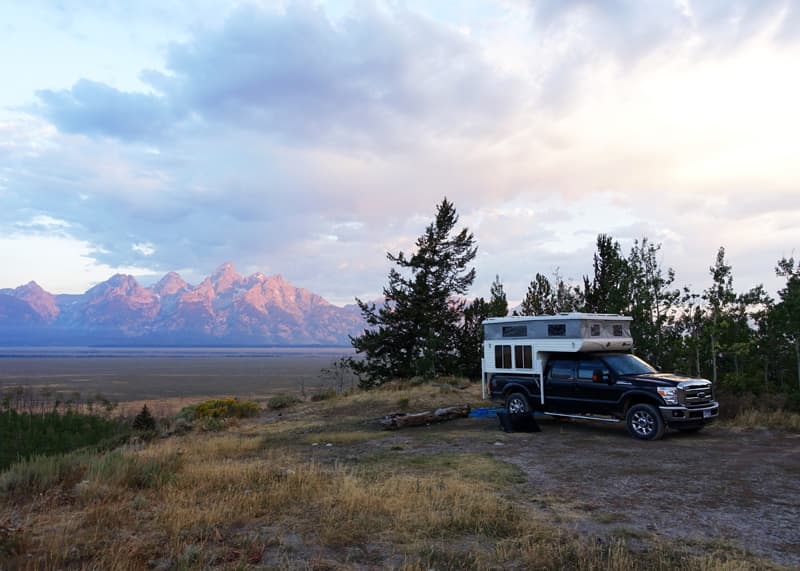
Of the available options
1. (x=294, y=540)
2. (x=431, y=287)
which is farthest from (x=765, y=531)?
(x=431, y=287)

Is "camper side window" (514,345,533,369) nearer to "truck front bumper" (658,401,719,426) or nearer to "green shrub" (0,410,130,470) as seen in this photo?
"truck front bumper" (658,401,719,426)

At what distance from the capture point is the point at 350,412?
22188 millimetres

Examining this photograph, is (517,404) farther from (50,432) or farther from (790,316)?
(50,432)

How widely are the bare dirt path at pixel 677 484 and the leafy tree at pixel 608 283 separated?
6937mm

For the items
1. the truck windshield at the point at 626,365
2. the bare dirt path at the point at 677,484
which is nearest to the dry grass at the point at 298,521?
the bare dirt path at the point at 677,484

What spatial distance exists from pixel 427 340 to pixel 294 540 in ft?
80.1

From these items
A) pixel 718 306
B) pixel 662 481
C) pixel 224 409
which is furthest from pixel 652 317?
pixel 224 409

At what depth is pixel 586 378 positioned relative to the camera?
15.0 meters

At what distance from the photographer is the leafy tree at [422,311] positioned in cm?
3234

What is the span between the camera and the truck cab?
1327 centimetres

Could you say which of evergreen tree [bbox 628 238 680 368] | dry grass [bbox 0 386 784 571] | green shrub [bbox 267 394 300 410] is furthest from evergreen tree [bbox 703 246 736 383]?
green shrub [bbox 267 394 300 410]

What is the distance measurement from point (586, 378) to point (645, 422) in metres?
1.93

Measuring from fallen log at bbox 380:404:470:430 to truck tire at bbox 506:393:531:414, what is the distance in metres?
2.35

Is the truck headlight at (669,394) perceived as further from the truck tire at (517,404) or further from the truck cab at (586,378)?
the truck tire at (517,404)
